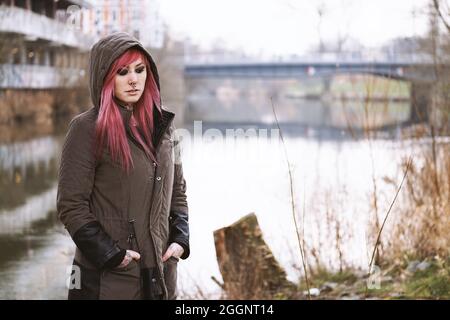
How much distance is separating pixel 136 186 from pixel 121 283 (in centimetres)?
39

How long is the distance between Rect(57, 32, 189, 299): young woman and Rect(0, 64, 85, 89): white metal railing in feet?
108

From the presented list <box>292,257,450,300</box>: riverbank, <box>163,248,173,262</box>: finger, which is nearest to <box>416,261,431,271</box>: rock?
<box>292,257,450,300</box>: riverbank

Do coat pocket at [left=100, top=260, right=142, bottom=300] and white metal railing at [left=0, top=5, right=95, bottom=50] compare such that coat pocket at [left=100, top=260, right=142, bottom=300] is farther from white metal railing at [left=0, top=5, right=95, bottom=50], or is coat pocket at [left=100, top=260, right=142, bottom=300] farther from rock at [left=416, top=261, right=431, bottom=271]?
white metal railing at [left=0, top=5, right=95, bottom=50]

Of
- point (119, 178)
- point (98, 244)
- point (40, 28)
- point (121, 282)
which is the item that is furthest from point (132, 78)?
point (40, 28)

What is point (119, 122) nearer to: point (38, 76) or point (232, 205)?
point (232, 205)

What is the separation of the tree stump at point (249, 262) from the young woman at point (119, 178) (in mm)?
5843

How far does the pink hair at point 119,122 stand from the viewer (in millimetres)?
2924

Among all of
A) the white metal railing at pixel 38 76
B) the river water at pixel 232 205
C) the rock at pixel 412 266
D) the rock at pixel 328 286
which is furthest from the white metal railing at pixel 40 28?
the rock at pixel 412 266

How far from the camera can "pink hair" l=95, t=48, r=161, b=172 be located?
9.59ft

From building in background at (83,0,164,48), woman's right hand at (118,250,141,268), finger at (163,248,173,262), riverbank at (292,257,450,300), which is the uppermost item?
building in background at (83,0,164,48)

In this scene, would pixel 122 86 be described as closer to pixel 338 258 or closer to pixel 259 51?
pixel 338 258

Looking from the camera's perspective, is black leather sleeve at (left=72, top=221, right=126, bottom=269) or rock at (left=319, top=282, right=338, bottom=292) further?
rock at (left=319, top=282, right=338, bottom=292)

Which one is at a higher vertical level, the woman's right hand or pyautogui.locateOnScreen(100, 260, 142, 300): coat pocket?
the woman's right hand

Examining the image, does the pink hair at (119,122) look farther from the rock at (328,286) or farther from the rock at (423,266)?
the rock at (328,286)
